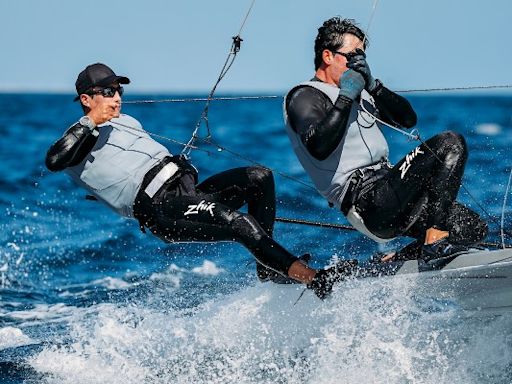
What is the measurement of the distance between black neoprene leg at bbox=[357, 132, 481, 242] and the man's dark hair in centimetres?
62

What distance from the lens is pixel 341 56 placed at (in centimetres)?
501

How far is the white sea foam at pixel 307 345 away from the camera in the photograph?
16.4 ft

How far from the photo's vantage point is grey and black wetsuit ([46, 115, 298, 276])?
200 inches

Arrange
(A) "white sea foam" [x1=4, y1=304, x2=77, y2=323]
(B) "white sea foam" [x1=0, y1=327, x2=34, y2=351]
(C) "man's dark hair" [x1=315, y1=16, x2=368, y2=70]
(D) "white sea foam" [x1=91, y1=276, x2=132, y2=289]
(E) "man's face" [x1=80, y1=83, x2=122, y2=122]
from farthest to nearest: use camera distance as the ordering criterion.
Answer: (D) "white sea foam" [x1=91, y1=276, x2=132, y2=289] < (A) "white sea foam" [x1=4, y1=304, x2=77, y2=323] < (B) "white sea foam" [x1=0, y1=327, x2=34, y2=351] < (E) "man's face" [x1=80, y1=83, x2=122, y2=122] < (C) "man's dark hair" [x1=315, y1=16, x2=368, y2=70]

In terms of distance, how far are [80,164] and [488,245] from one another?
1.96m

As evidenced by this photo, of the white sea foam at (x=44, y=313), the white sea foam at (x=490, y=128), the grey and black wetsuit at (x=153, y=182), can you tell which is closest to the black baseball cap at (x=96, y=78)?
the grey and black wetsuit at (x=153, y=182)

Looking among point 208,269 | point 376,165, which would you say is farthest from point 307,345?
point 208,269

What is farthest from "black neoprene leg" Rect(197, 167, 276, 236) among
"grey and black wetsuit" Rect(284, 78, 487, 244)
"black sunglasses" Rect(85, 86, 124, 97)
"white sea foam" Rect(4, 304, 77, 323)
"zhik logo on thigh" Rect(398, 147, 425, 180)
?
"white sea foam" Rect(4, 304, 77, 323)

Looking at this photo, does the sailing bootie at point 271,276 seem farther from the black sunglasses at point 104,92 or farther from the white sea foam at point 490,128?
the white sea foam at point 490,128

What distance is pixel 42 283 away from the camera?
7457 millimetres

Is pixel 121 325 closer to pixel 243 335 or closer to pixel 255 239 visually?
pixel 243 335

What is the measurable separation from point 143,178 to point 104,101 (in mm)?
403

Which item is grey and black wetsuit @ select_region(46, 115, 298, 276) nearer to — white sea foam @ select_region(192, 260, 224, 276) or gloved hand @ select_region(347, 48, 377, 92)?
gloved hand @ select_region(347, 48, 377, 92)

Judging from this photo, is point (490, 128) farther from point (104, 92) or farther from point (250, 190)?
point (104, 92)
